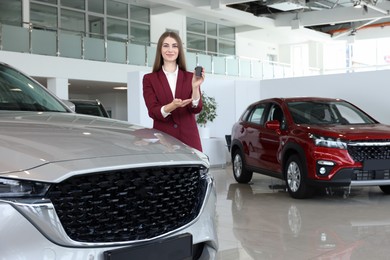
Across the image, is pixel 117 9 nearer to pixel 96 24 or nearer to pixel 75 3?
pixel 96 24

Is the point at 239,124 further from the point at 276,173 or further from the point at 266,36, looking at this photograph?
the point at 266,36

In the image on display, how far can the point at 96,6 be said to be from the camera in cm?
1997

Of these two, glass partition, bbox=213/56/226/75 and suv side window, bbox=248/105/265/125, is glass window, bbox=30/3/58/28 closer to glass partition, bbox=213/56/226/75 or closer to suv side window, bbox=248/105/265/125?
glass partition, bbox=213/56/226/75

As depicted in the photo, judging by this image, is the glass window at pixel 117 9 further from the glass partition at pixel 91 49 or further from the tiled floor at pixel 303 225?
the tiled floor at pixel 303 225

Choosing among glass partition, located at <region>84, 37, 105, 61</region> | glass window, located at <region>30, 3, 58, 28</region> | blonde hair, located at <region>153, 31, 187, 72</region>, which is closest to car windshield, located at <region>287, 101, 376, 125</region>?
blonde hair, located at <region>153, 31, 187, 72</region>

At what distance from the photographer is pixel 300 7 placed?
20.4 meters

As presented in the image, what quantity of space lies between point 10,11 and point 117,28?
478 cm

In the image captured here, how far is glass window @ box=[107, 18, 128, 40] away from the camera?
20.5 meters

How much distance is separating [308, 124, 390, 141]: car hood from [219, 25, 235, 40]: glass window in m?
19.4

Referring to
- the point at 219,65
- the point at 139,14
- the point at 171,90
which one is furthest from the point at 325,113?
the point at 139,14

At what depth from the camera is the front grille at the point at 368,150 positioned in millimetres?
6191

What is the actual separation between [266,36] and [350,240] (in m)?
23.6

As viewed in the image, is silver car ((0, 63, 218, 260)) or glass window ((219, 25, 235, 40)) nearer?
silver car ((0, 63, 218, 260))

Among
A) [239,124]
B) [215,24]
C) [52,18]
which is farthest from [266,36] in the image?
[239,124]
